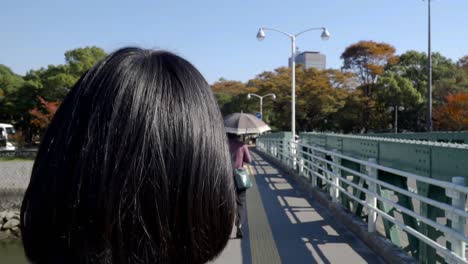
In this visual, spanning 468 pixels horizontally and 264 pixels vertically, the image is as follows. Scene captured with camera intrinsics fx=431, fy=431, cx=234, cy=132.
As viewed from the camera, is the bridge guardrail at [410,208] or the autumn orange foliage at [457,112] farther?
the autumn orange foliage at [457,112]

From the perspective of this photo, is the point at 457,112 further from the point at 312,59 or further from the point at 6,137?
the point at 312,59

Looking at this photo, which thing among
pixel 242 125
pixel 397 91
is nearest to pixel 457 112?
pixel 397 91

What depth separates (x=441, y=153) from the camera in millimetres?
3482

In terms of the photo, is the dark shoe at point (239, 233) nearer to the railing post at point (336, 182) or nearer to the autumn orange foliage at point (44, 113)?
the railing post at point (336, 182)

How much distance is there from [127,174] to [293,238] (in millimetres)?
4982

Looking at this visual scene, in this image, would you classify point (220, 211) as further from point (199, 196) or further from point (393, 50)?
point (393, 50)

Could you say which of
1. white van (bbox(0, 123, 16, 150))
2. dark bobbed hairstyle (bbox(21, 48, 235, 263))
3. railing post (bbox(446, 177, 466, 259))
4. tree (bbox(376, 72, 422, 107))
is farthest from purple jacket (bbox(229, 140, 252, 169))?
tree (bbox(376, 72, 422, 107))

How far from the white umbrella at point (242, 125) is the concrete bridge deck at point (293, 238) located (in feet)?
4.63

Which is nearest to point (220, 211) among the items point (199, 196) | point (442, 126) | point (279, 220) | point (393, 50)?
point (199, 196)

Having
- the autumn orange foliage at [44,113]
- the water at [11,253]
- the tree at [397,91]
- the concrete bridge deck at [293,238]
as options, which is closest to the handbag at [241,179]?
the concrete bridge deck at [293,238]

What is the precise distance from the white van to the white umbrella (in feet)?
102

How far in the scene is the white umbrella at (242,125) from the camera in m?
6.27

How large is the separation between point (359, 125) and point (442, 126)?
1234 cm

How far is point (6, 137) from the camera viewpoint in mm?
35062
